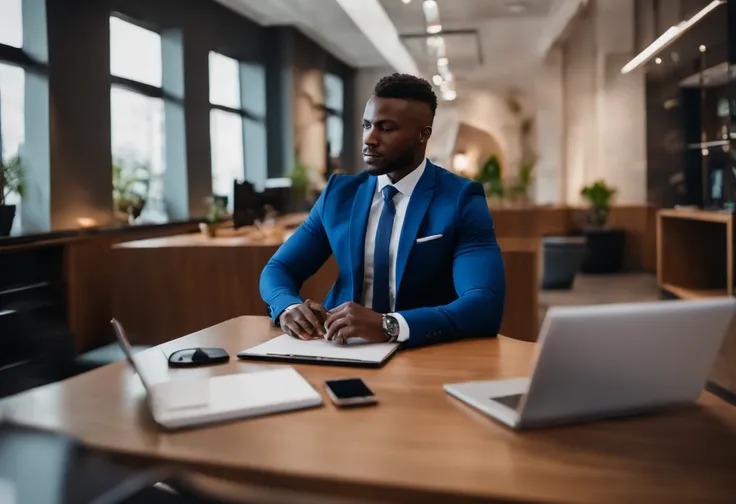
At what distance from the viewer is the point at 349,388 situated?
108 centimetres

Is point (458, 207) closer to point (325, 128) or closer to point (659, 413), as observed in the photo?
point (659, 413)

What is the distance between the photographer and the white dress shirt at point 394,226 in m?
1.83

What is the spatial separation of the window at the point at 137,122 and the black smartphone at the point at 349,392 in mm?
5017

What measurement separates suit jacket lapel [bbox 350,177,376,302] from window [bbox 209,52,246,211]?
5506mm

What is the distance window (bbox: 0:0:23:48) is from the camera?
4656mm

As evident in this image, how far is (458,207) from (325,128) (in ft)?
27.4

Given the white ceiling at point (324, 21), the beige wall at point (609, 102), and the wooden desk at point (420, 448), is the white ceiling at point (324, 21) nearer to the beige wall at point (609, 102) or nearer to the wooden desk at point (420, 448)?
the beige wall at point (609, 102)

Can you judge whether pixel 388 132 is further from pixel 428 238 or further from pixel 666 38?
pixel 666 38

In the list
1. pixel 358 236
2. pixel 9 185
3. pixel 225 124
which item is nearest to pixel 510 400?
pixel 358 236

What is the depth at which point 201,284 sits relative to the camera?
3945 millimetres

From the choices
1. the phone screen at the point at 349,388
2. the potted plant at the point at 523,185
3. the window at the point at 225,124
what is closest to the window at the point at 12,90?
the window at the point at 225,124

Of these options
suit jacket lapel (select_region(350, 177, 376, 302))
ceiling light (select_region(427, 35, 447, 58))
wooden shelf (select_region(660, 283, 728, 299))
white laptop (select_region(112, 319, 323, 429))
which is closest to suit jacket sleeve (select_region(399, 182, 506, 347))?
suit jacket lapel (select_region(350, 177, 376, 302))

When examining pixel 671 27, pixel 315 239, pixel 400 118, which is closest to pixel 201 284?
pixel 315 239

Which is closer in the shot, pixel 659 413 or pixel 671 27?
pixel 659 413
